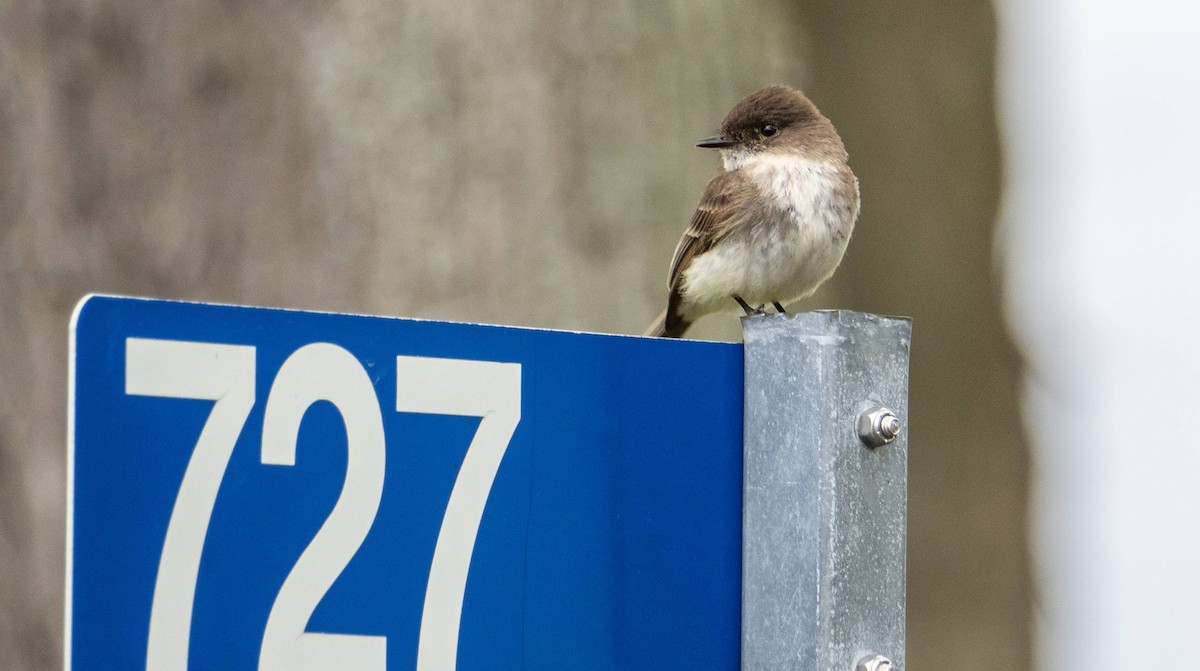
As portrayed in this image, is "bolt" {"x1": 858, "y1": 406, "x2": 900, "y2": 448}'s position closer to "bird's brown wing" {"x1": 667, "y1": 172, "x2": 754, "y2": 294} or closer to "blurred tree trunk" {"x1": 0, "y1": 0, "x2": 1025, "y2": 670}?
"blurred tree trunk" {"x1": 0, "y1": 0, "x2": 1025, "y2": 670}

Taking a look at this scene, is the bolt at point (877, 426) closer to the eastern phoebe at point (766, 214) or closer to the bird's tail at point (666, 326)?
the eastern phoebe at point (766, 214)

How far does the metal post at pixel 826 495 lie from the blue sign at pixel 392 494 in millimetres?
56

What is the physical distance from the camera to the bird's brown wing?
371 centimetres

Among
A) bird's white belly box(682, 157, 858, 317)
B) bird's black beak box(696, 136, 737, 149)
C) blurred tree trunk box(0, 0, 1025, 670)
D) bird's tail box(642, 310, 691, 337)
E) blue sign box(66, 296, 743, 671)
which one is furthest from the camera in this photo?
bird's tail box(642, 310, 691, 337)

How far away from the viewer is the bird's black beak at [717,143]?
3.82 metres

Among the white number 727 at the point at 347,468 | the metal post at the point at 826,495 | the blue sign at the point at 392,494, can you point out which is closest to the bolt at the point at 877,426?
the metal post at the point at 826,495

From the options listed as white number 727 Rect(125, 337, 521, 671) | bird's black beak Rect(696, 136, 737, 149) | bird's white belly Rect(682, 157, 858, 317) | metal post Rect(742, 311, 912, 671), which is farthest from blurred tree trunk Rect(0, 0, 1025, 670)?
metal post Rect(742, 311, 912, 671)

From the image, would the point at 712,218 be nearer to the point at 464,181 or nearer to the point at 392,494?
the point at 464,181

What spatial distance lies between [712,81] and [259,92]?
5.10 ft

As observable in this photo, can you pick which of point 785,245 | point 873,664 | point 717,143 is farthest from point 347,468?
point 717,143

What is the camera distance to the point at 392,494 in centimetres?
149

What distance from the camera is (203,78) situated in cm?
274

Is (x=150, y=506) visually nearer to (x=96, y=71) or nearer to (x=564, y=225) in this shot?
(x=96, y=71)

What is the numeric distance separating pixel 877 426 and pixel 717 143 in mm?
2353
